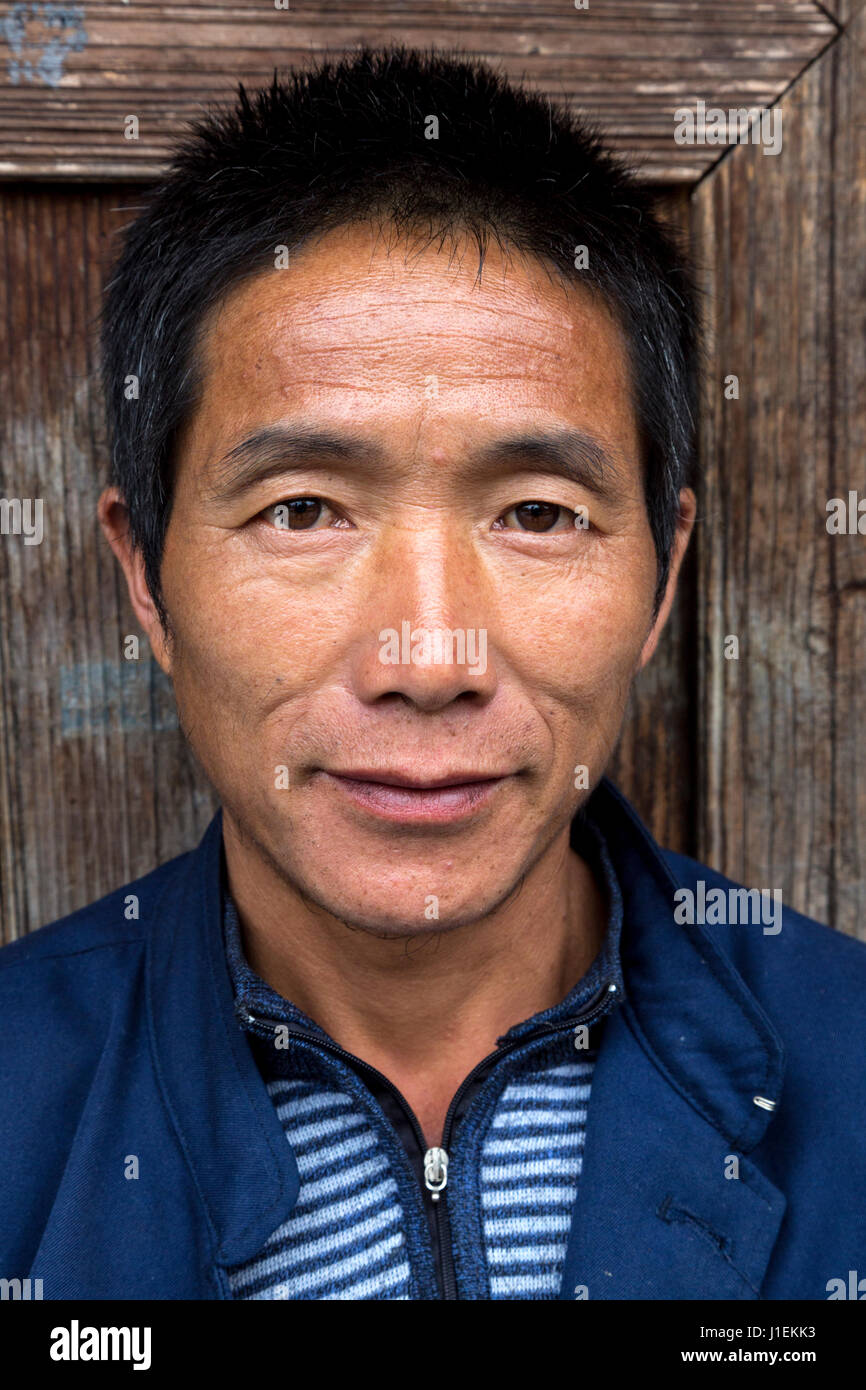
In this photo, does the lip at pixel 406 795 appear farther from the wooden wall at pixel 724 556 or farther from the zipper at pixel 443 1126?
the wooden wall at pixel 724 556

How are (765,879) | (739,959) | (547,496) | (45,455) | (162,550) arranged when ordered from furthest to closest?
(765,879)
(45,455)
(739,959)
(162,550)
(547,496)

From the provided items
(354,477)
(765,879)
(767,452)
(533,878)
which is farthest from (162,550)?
(765,879)

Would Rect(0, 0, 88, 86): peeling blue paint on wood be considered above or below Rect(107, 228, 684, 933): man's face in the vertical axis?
above

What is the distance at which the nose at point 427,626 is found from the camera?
115 cm

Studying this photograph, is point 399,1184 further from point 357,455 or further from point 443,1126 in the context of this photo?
point 357,455

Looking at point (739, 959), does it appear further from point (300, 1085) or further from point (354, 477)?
point (354, 477)

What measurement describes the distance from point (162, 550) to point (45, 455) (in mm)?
415

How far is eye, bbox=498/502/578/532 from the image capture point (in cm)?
129

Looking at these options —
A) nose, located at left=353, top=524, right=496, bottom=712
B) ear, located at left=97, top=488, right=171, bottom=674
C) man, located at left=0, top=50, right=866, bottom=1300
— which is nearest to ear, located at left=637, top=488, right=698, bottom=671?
man, located at left=0, top=50, right=866, bottom=1300

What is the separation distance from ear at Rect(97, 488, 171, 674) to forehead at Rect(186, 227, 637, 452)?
0.27 meters

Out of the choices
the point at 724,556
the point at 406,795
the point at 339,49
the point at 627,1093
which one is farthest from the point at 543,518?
the point at 339,49

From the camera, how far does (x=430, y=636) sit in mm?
1146

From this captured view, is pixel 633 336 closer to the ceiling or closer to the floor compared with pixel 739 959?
closer to the ceiling

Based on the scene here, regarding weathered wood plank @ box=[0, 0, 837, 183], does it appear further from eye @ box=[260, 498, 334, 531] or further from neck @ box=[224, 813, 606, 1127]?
neck @ box=[224, 813, 606, 1127]
